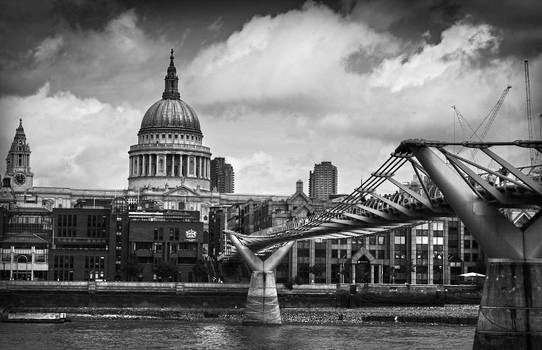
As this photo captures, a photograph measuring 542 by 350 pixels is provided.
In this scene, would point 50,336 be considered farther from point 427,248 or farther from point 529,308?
point 427,248

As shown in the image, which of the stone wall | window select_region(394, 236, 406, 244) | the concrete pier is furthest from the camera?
window select_region(394, 236, 406, 244)

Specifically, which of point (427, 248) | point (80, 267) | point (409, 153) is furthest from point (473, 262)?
point (409, 153)

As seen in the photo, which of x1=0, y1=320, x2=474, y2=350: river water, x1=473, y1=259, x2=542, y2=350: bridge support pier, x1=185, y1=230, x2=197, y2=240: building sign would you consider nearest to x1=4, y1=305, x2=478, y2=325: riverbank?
x1=0, y1=320, x2=474, y2=350: river water

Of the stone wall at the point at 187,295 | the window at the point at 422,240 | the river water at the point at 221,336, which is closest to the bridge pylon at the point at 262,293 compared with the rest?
the river water at the point at 221,336

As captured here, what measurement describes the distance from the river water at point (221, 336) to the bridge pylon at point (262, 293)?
2.40 m

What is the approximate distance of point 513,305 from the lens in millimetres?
55375

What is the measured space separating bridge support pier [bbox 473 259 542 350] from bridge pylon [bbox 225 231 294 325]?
50381mm

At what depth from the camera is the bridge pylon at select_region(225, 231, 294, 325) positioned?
10638cm

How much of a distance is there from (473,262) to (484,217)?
105 meters

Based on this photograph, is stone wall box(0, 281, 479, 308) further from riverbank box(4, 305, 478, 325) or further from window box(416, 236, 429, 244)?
window box(416, 236, 429, 244)

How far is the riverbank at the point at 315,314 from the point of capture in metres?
110

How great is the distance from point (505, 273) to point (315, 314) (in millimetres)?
62152

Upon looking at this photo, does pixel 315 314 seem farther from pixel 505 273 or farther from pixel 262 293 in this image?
pixel 505 273

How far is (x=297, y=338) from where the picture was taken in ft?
291
